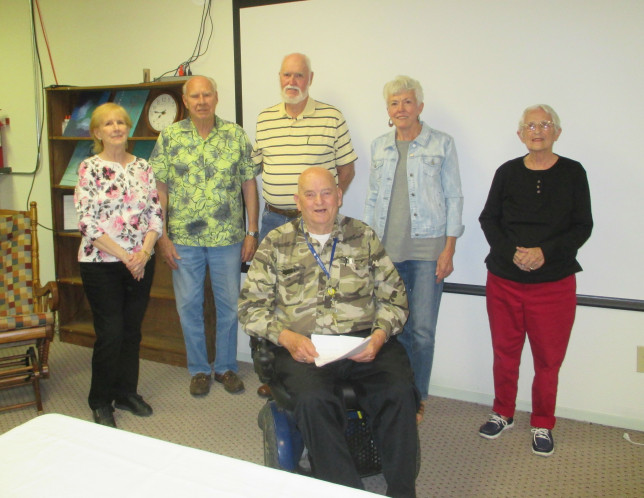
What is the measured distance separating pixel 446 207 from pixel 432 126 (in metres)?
0.50

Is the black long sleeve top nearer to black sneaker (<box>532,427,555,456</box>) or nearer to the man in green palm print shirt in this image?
black sneaker (<box>532,427,555,456</box>)

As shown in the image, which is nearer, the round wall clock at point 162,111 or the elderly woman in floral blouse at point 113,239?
the elderly woman in floral blouse at point 113,239

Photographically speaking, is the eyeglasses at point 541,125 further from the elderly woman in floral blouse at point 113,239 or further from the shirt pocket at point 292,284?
the elderly woman in floral blouse at point 113,239

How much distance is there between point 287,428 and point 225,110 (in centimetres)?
212

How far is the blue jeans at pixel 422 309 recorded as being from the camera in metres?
2.45

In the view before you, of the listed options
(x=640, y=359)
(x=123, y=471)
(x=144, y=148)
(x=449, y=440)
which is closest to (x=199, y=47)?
(x=144, y=148)

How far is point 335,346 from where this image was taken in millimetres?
1806

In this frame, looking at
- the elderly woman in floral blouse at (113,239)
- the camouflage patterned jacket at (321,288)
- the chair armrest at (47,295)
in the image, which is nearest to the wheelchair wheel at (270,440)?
the camouflage patterned jacket at (321,288)

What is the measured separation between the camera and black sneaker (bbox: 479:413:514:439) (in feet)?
7.89

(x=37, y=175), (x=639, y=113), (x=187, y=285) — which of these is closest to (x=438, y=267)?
(x=639, y=113)

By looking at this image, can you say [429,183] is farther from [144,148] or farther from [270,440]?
[144,148]

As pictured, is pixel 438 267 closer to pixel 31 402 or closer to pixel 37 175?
pixel 31 402

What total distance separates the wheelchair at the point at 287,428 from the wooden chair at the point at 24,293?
1.43m

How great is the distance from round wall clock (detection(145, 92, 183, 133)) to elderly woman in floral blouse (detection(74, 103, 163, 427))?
0.89 metres
